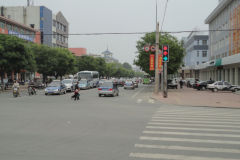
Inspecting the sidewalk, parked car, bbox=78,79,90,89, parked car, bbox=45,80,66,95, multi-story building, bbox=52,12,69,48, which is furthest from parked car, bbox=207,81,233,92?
multi-story building, bbox=52,12,69,48

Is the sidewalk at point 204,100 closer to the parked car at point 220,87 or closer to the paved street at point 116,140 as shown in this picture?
the parked car at point 220,87

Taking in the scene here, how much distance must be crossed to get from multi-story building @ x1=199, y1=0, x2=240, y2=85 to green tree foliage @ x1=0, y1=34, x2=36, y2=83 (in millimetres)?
30159

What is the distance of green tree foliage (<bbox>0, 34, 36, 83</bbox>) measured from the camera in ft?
113

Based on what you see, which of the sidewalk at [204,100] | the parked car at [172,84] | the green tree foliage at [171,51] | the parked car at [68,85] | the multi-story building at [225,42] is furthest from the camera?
the parked car at [172,84]

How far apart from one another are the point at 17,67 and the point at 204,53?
221 ft

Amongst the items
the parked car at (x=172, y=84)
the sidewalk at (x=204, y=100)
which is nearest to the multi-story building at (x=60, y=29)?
the parked car at (x=172, y=84)

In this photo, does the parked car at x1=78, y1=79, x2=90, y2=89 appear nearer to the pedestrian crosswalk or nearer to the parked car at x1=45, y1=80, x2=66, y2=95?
the parked car at x1=45, y1=80, x2=66, y2=95

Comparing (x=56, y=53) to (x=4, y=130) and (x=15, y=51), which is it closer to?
(x=15, y=51)

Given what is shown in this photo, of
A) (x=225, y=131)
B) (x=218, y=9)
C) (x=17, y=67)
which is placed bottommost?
(x=225, y=131)

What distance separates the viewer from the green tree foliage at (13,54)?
34594mm

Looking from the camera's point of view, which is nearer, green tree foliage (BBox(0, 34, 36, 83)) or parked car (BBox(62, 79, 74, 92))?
parked car (BBox(62, 79, 74, 92))

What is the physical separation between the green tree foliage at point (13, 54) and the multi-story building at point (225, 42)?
98.9 feet

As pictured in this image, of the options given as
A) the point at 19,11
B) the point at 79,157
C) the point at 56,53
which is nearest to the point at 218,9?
the point at 56,53

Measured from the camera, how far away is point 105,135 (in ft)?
26.3
